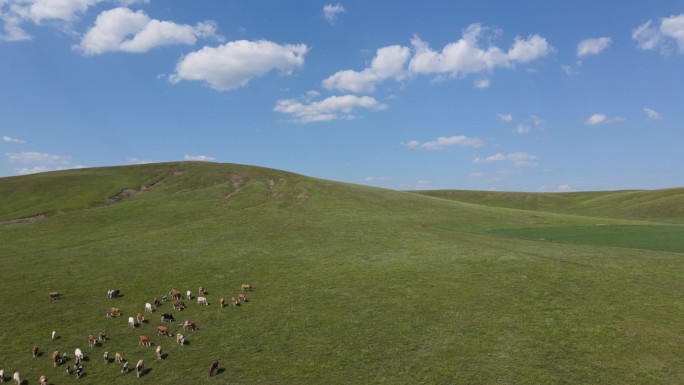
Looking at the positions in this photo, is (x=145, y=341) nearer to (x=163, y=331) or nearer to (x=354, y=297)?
(x=163, y=331)

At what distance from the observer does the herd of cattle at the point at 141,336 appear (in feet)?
79.0

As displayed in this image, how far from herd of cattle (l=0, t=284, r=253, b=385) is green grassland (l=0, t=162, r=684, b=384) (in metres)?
0.53

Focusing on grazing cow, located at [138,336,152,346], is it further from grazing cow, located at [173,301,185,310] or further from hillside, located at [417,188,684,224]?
hillside, located at [417,188,684,224]

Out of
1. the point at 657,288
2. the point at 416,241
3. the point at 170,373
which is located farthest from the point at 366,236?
the point at 170,373

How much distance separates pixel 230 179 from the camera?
10531 cm

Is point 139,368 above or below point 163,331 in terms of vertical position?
below

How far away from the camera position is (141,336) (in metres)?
27.6

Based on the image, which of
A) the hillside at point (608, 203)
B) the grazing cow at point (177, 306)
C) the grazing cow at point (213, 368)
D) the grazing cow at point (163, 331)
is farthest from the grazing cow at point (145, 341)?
the hillside at point (608, 203)

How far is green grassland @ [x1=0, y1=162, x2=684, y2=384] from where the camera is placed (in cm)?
2392

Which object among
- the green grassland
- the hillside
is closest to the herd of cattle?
the green grassland

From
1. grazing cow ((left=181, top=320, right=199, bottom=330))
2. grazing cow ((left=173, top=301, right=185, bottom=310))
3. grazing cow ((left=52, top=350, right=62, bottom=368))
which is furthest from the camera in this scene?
grazing cow ((left=173, top=301, right=185, bottom=310))

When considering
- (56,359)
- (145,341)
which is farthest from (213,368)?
(56,359)

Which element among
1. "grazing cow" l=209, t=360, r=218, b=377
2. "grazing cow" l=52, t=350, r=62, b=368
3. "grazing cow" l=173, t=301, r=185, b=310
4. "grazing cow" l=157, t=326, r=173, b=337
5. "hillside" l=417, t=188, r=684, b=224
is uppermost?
"hillside" l=417, t=188, r=684, b=224

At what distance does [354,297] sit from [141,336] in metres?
15.8
